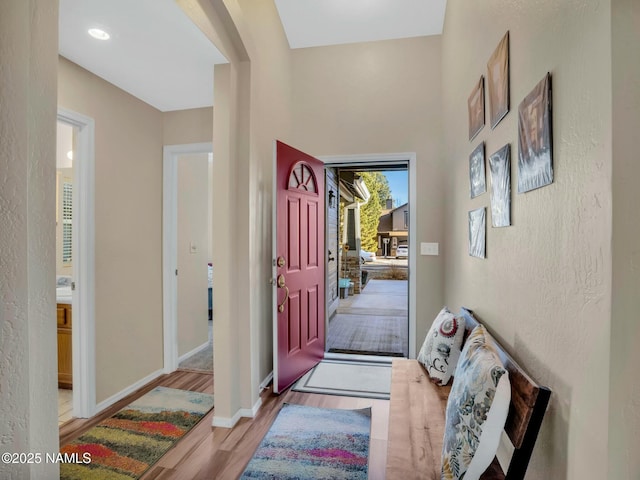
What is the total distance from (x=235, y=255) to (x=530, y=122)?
76.1 inches

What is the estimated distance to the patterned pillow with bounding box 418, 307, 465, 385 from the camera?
196cm

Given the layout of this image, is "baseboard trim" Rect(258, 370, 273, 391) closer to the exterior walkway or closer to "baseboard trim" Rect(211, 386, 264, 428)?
"baseboard trim" Rect(211, 386, 264, 428)

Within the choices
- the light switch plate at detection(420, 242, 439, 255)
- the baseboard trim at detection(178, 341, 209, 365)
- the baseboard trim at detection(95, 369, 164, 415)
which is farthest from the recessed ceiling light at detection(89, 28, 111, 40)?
the light switch plate at detection(420, 242, 439, 255)

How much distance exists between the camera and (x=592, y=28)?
32.2 inches

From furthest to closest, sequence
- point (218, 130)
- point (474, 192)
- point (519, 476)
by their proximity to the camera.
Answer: point (218, 130), point (474, 192), point (519, 476)

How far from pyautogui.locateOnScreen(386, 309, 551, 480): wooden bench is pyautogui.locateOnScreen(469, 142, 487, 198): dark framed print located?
0.74 meters

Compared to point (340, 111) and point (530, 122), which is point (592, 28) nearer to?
point (530, 122)

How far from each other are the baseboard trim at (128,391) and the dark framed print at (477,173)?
3041mm

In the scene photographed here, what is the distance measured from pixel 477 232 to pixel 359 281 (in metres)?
6.13

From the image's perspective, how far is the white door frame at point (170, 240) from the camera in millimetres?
3229

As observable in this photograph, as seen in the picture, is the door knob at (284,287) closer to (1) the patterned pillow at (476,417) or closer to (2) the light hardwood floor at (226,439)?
(2) the light hardwood floor at (226,439)

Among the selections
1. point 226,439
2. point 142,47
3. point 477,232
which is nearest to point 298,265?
point 226,439

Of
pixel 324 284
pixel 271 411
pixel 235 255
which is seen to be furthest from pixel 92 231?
pixel 324 284

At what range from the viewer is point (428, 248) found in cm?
340
